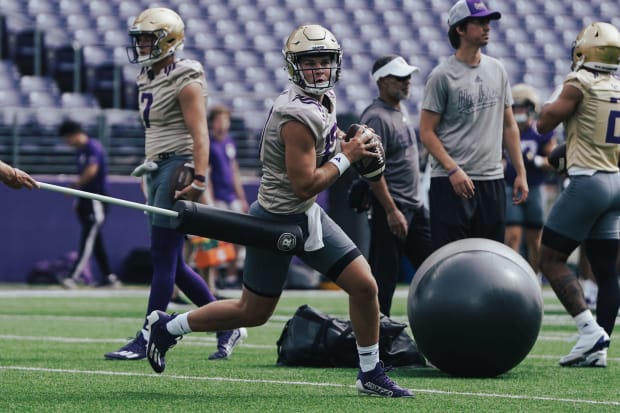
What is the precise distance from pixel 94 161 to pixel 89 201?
537mm

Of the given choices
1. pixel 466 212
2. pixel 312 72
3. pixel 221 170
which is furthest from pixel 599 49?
pixel 221 170

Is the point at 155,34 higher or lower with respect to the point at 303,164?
higher

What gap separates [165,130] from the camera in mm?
7707

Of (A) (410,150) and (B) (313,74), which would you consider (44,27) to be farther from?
(B) (313,74)

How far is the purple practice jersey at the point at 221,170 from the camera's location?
48.1 ft

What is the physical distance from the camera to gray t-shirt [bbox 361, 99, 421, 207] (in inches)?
317

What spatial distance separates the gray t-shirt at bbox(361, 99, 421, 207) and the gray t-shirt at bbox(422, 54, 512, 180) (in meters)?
0.58

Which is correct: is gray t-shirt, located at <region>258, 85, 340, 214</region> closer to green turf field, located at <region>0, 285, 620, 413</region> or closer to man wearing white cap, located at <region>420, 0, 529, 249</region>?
green turf field, located at <region>0, 285, 620, 413</region>

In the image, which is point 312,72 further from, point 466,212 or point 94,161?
point 94,161

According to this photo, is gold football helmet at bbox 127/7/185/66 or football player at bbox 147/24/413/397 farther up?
gold football helmet at bbox 127/7/185/66

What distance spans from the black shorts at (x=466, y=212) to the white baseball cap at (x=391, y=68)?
85cm

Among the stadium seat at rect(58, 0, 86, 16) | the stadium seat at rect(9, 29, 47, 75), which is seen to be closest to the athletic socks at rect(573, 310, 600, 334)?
the stadium seat at rect(9, 29, 47, 75)

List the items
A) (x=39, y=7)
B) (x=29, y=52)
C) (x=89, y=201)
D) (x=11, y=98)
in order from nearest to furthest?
(x=89, y=201)
(x=11, y=98)
(x=29, y=52)
(x=39, y=7)

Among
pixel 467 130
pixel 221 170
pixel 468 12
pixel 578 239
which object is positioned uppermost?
pixel 468 12
